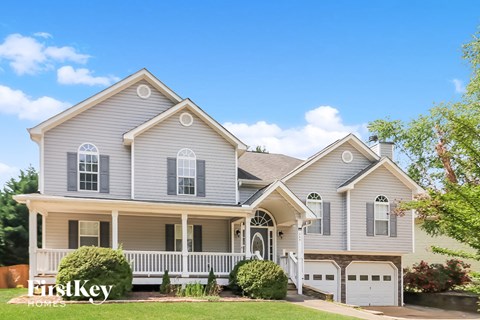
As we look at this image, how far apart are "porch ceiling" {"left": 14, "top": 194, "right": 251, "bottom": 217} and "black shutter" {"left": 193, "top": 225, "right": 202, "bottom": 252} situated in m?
2.00

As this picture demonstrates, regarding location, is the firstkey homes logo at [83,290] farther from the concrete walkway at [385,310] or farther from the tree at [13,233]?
the tree at [13,233]

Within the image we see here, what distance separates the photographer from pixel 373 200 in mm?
24828

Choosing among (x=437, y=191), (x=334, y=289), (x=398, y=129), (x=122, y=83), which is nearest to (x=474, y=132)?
(x=437, y=191)

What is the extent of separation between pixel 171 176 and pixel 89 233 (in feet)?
12.1

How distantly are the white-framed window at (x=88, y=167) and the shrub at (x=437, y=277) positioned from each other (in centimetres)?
1464

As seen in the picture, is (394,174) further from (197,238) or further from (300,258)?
(197,238)

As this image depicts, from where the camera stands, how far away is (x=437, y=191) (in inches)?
233

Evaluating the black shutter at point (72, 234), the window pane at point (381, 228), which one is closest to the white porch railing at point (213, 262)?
the black shutter at point (72, 234)

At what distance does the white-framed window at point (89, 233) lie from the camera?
69.8ft

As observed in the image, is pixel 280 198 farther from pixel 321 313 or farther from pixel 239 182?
pixel 321 313

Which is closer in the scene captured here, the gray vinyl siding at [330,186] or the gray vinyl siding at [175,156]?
the gray vinyl siding at [175,156]

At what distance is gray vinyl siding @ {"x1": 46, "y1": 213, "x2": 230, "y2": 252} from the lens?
2095 cm

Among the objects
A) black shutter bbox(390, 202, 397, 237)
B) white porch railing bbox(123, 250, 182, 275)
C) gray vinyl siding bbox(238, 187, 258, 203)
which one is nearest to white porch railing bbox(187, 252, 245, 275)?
white porch railing bbox(123, 250, 182, 275)

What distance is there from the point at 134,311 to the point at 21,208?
18516 mm
